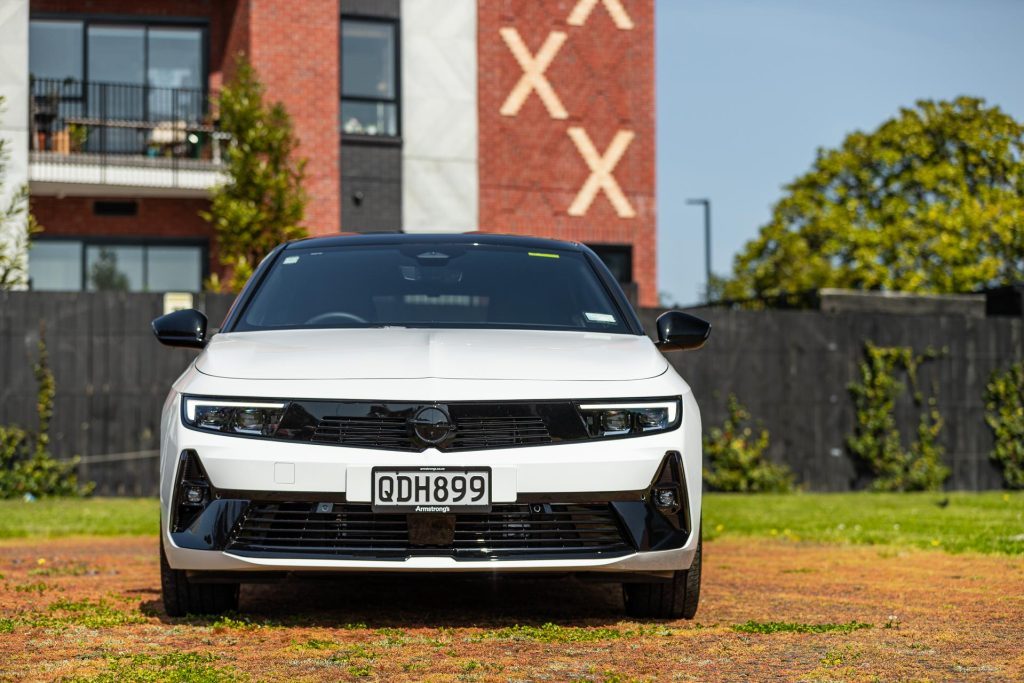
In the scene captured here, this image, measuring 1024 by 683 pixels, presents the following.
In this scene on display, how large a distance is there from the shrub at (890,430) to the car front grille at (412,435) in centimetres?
1123

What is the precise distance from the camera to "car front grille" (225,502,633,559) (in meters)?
5.36

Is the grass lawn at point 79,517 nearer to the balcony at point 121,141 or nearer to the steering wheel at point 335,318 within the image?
the steering wheel at point 335,318

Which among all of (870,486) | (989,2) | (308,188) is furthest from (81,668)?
(989,2)

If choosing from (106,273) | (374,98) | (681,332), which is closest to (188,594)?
(681,332)

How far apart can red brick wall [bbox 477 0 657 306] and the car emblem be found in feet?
62.3

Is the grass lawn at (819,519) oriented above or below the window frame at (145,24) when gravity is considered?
below

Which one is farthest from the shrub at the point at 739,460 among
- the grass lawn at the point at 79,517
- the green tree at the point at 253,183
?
the green tree at the point at 253,183

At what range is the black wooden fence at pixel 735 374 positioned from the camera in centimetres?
1388

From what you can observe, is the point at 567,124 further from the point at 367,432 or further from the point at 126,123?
the point at 367,432

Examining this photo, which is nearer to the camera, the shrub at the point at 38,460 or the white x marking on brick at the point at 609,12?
the shrub at the point at 38,460

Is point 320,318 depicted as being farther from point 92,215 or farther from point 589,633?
point 92,215

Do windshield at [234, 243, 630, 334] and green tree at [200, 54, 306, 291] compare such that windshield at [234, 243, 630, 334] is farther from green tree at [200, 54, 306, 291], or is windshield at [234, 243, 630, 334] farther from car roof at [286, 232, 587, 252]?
green tree at [200, 54, 306, 291]

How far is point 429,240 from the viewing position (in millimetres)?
7062

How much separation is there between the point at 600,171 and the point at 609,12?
2750 millimetres
